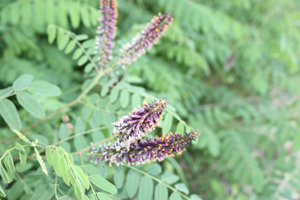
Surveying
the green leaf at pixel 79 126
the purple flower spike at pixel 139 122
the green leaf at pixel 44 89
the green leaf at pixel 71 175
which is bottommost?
the green leaf at pixel 71 175

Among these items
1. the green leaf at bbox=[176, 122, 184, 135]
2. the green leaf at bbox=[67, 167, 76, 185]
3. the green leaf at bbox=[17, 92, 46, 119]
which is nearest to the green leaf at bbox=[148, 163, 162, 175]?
the green leaf at bbox=[176, 122, 184, 135]

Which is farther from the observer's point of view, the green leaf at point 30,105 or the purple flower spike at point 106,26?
the purple flower spike at point 106,26

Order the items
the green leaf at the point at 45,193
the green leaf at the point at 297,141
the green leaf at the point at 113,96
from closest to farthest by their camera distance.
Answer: the green leaf at the point at 45,193, the green leaf at the point at 113,96, the green leaf at the point at 297,141

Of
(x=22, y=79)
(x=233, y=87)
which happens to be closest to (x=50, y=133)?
(x=22, y=79)

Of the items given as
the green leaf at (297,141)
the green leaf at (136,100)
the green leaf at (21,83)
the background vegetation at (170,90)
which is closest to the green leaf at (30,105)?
the green leaf at (21,83)

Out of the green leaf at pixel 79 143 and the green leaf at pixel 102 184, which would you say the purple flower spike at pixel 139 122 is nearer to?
the green leaf at pixel 102 184

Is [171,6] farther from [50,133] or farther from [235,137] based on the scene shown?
[50,133]

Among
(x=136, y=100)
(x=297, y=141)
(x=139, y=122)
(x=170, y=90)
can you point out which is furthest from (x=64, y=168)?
(x=297, y=141)

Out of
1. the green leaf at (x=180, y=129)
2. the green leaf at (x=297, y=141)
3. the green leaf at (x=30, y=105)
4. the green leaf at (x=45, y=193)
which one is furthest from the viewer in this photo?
the green leaf at (x=297, y=141)
